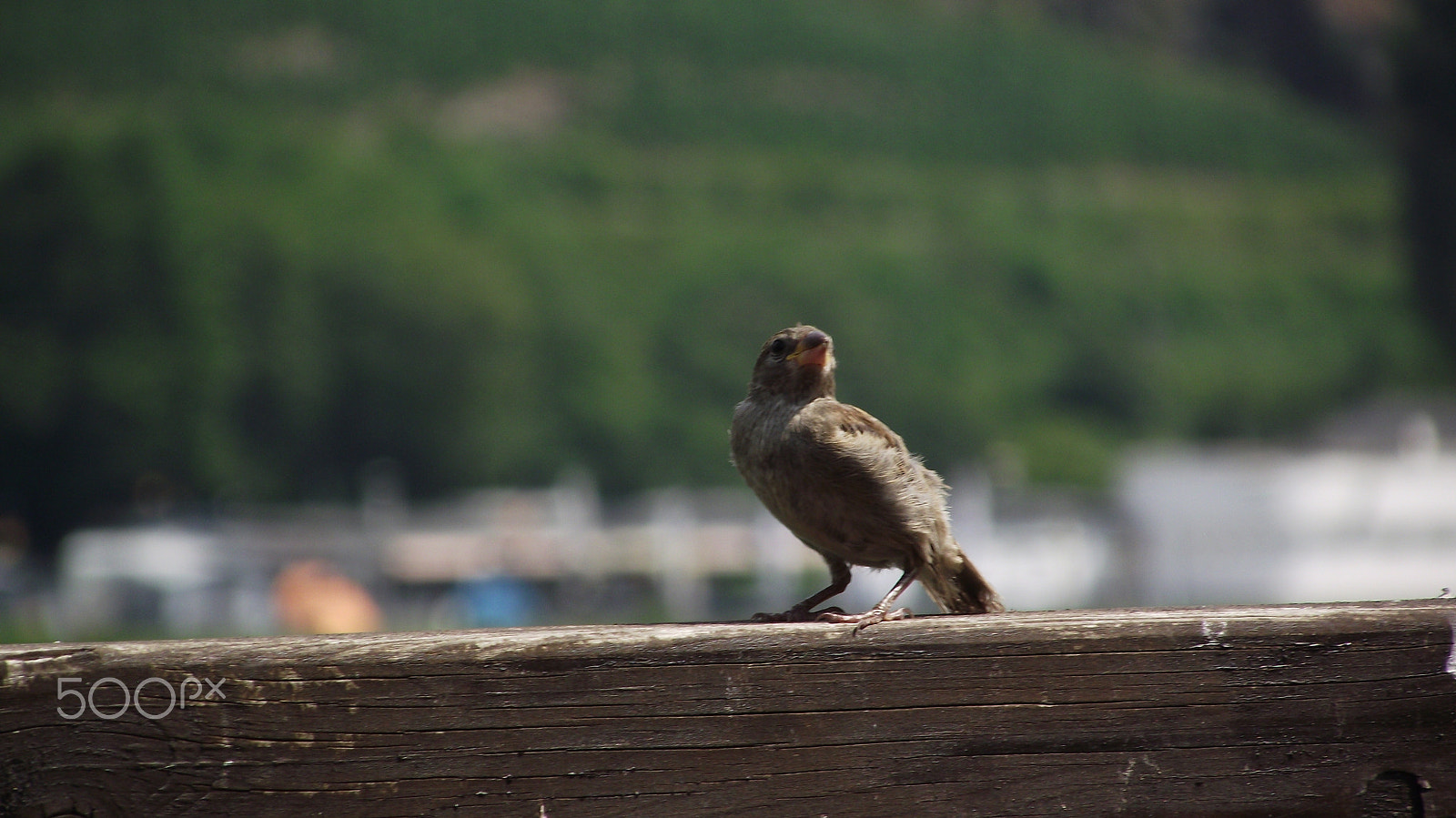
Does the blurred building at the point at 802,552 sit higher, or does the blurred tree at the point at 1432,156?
the blurred tree at the point at 1432,156

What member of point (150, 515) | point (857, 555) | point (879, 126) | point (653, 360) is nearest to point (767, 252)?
point (653, 360)

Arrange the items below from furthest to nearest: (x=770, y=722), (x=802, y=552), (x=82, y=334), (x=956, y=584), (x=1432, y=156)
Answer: (x=1432, y=156) → (x=82, y=334) → (x=802, y=552) → (x=956, y=584) → (x=770, y=722)

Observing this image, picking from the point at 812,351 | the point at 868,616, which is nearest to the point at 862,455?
the point at 812,351

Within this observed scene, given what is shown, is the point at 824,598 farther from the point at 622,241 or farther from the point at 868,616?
the point at 622,241

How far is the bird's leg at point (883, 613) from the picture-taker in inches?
130

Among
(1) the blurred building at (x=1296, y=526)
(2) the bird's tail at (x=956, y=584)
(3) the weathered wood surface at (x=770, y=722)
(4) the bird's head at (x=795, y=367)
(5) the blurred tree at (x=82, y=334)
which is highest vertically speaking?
(5) the blurred tree at (x=82, y=334)

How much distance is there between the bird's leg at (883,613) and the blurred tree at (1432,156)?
14751 centimetres

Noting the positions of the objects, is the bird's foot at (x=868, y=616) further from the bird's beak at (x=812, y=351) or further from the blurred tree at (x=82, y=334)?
the blurred tree at (x=82, y=334)

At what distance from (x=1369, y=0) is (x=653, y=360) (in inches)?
3518

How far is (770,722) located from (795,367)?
2.80m

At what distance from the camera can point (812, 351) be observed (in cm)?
558

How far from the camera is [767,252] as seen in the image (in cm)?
15150

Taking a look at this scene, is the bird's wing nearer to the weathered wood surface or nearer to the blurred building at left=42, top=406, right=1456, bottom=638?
the weathered wood surface

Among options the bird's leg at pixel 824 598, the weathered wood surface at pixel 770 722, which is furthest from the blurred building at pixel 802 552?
the weathered wood surface at pixel 770 722
